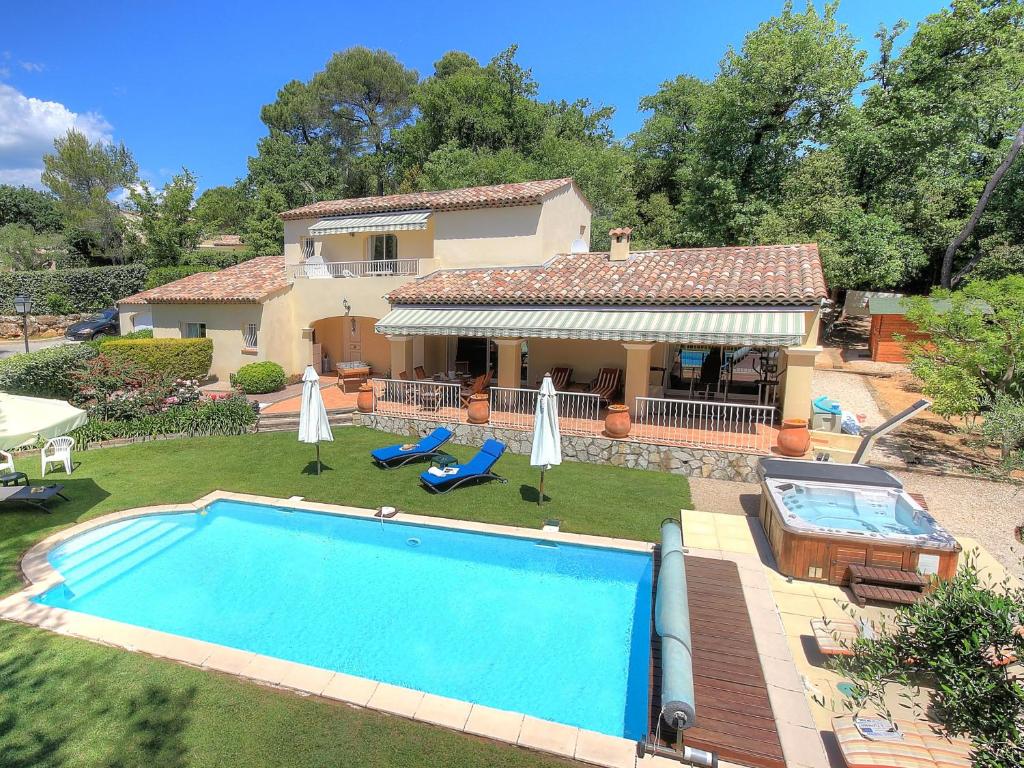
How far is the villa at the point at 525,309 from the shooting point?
72.5 feet

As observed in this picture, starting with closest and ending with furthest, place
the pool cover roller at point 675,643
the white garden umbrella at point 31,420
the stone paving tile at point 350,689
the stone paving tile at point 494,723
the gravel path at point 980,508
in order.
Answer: the pool cover roller at point 675,643
the stone paving tile at point 494,723
the stone paving tile at point 350,689
the white garden umbrella at point 31,420
the gravel path at point 980,508

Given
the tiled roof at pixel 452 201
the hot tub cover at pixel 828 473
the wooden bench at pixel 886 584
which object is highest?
the tiled roof at pixel 452 201

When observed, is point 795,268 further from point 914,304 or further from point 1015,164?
point 1015,164

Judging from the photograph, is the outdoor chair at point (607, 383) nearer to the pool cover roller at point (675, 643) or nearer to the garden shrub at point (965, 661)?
the pool cover roller at point (675, 643)

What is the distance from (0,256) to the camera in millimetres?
65625

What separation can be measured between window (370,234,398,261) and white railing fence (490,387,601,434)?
14.5 m

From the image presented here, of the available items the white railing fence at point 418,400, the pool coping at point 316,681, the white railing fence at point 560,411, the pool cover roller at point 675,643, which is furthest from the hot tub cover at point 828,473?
the white railing fence at point 418,400

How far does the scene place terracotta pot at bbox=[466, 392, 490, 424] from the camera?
2467cm

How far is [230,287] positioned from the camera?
3628 centimetres

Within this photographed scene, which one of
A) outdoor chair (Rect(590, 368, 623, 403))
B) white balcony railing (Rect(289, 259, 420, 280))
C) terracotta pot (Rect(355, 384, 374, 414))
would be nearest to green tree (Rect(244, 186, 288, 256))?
white balcony railing (Rect(289, 259, 420, 280))

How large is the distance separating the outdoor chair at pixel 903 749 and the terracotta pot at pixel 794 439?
→ 1272 cm

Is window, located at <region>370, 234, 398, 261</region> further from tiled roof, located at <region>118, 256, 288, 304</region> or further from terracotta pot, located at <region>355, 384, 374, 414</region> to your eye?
terracotta pot, located at <region>355, 384, 374, 414</region>

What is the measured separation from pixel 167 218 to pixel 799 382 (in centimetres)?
6685

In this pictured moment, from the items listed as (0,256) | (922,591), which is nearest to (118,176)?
(0,256)
